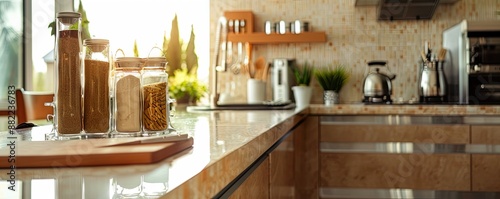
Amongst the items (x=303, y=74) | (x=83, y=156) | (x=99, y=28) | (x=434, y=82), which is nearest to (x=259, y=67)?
(x=303, y=74)

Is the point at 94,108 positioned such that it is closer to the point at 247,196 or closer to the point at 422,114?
the point at 247,196

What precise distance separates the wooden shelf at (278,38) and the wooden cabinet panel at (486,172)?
1.20m

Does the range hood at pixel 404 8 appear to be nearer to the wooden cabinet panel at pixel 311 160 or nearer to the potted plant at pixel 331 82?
the potted plant at pixel 331 82

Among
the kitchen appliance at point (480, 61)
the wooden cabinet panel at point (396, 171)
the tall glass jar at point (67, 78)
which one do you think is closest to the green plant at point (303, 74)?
the wooden cabinet panel at point (396, 171)

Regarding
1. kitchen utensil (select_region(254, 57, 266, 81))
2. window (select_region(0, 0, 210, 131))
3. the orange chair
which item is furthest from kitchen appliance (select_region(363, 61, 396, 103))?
the orange chair

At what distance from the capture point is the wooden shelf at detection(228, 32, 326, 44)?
11.8 ft

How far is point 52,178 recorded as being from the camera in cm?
57

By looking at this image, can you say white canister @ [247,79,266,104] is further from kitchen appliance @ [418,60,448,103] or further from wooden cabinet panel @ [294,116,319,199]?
kitchen appliance @ [418,60,448,103]

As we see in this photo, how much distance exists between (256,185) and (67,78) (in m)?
0.44

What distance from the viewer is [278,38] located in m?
3.62

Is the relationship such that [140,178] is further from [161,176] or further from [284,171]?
[284,171]

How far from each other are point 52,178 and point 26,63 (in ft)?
13.1

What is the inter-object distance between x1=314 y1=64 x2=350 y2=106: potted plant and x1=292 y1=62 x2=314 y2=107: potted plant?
0.08m

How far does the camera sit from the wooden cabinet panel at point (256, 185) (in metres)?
1.01
